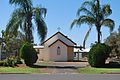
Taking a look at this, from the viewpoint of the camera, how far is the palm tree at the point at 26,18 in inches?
1711

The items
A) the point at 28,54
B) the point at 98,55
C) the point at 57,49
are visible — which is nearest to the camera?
the point at 98,55

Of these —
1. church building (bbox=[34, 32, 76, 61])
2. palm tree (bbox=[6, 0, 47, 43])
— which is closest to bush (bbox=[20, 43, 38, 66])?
palm tree (bbox=[6, 0, 47, 43])

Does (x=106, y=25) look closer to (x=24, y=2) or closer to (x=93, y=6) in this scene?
(x=93, y=6)

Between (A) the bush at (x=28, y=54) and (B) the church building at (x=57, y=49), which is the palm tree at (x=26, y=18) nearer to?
(A) the bush at (x=28, y=54)

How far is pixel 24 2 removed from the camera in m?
43.3

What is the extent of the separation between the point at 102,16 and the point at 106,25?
1305mm

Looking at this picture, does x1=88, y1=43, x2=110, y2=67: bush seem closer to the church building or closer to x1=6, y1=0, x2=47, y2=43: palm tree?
x1=6, y1=0, x2=47, y2=43: palm tree

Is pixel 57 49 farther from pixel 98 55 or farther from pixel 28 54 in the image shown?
pixel 98 55

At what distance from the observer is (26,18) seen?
4388 centimetres

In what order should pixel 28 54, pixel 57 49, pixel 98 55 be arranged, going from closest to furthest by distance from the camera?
pixel 98 55
pixel 28 54
pixel 57 49

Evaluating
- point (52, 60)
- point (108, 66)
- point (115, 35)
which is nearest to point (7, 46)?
point (52, 60)

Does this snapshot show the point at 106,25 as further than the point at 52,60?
No

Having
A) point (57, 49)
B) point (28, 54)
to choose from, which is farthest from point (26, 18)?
point (57, 49)

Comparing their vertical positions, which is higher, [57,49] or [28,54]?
[57,49]
